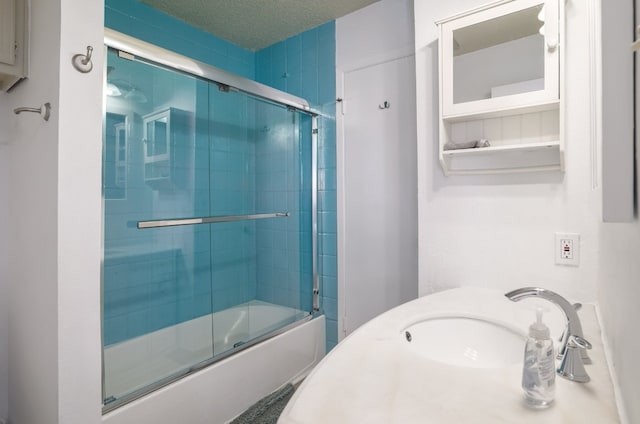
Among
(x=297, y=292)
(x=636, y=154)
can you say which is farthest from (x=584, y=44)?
(x=297, y=292)

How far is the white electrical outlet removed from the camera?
1324 millimetres

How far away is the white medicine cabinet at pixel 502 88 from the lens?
1.30 metres

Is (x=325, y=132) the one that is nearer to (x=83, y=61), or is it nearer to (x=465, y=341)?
(x=83, y=61)

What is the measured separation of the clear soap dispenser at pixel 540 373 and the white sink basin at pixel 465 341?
404mm

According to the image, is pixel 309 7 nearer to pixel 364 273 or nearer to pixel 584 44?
pixel 584 44

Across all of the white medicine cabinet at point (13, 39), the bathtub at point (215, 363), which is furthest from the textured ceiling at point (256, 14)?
the bathtub at point (215, 363)

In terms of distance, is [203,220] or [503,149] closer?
[503,149]

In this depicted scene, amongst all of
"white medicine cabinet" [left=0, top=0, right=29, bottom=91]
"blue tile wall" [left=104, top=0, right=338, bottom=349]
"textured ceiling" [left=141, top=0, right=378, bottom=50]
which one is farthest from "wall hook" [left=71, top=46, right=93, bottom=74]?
"textured ceiling" [left=141, top=0, right=378, bottom=50]

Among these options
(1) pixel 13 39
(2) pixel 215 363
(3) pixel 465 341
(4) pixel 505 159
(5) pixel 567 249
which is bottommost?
(2) pixel 215 363

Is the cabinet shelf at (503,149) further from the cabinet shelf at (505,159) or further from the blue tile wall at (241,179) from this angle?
the blue tile wall at (241,179)

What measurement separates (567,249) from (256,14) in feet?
7.02

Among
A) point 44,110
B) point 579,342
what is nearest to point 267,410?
point 579,342

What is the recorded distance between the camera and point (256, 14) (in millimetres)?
2197

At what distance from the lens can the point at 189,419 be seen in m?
1.50
